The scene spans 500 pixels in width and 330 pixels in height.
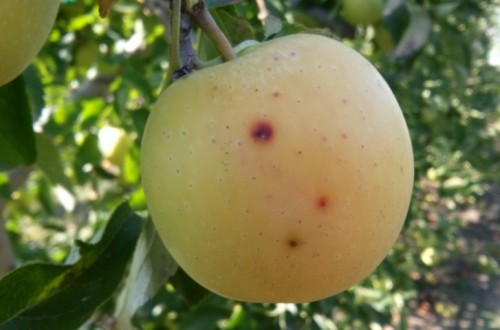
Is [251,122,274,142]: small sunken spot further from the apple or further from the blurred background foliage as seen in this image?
the apple

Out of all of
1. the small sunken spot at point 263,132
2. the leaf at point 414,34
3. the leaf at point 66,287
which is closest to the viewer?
the small sunken spot at point 263,132

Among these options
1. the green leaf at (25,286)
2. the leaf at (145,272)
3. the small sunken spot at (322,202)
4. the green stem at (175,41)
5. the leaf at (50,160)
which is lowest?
the leaf at (50,160)

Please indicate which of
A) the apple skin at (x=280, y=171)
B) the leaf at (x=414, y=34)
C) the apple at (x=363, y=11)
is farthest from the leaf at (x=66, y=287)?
the apple at (x=363, y=11)

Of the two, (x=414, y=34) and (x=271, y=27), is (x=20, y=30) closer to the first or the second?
(x=271, y=27)

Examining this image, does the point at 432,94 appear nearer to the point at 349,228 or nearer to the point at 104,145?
the point at 104,145

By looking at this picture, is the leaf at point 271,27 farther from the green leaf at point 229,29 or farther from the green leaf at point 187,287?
the green leaf at point 187,287

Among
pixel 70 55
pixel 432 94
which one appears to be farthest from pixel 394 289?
pixel 70 55
